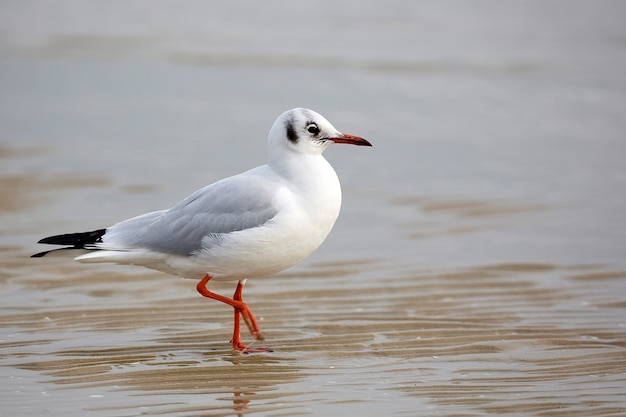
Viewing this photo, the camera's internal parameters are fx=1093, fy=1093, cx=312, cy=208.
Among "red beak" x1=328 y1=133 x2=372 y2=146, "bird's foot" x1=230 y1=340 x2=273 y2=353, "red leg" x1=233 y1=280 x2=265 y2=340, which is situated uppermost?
"red beak" x1=328 y1=133 x2=372 y2=146

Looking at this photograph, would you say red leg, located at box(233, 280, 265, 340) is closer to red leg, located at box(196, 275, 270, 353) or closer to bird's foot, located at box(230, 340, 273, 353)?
red leg, located at box(196, 275, 270, 353)

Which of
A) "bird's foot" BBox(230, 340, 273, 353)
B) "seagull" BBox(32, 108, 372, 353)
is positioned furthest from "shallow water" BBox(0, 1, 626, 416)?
"seagull" BBox(32, 108, 372, 353)

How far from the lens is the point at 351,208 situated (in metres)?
9.26

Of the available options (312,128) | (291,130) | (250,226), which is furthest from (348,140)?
(250,226)

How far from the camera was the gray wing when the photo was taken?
5723 millimetres

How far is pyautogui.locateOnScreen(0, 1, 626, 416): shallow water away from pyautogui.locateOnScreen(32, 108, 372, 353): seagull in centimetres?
45

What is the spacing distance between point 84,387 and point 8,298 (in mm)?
1740

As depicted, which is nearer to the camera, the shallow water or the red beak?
the shallow water

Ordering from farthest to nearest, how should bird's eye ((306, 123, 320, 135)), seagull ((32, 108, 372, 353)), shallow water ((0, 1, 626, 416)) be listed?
1. bird's eye ((306, 123, 320, 135))
2. seagull ((32, 108, 372, 353))
3. shallow water ((0, 1, 626, 416))

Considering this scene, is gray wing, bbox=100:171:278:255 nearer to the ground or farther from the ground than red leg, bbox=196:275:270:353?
farther from the ground

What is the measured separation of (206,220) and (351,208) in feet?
11.7

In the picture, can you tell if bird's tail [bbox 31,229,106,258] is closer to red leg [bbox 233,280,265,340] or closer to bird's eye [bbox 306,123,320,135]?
red leg [bbox 233,280,265,340]

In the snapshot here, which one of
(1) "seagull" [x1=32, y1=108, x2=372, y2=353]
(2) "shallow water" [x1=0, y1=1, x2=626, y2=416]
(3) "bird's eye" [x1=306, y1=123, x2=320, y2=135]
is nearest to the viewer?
(2) "shallow water" [x1=0, y1=1, x2=626, y2=416]

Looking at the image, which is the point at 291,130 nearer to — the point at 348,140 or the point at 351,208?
the point at 348,140
